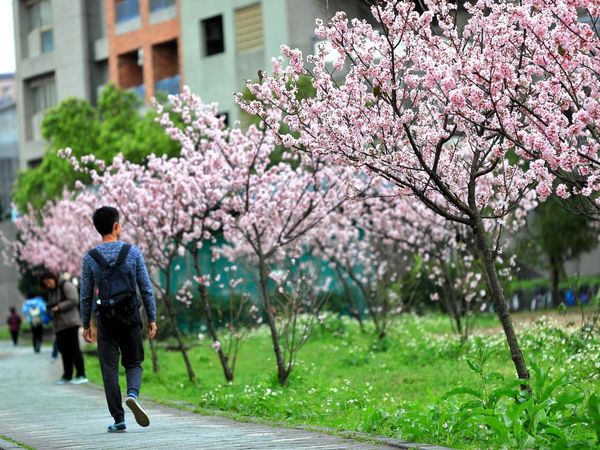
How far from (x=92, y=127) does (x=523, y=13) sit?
34923mm

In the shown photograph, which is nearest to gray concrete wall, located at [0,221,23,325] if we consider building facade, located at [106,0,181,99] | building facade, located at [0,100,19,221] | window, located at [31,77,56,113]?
building facade, located at [0,100,19,221]

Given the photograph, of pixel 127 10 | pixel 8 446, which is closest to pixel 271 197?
pixel 8 446

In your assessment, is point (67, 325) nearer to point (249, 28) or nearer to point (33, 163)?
point (249, 28)

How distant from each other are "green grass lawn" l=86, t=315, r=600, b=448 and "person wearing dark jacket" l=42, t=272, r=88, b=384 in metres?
0.54

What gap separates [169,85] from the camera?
156 feet

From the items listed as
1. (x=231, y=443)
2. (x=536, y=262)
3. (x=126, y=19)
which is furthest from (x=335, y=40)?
(x=126, y=19)

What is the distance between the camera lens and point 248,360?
21625 mm

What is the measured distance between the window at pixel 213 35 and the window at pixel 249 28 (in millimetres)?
1762

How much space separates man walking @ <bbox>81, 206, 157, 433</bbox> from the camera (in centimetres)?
1007

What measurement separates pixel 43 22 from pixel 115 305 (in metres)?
48.5

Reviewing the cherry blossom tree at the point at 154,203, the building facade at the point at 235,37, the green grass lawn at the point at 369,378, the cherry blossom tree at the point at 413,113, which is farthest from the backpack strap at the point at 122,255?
the building facade at the point at 235,37

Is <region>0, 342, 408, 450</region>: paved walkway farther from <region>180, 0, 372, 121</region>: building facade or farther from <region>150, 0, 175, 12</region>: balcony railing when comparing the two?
<region>150, 0, 175, 12</region>: balcony railing

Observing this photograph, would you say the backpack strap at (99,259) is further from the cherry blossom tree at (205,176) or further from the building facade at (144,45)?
the building facade at (144,45)

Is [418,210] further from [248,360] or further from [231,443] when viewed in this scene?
[231,443]
